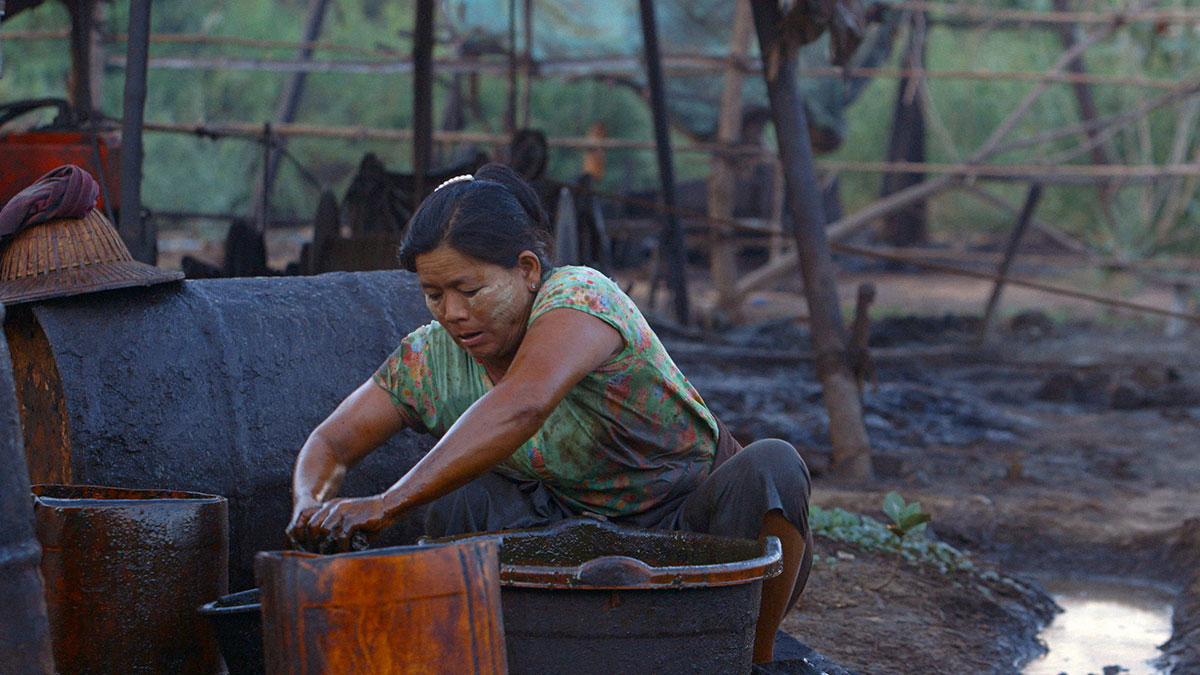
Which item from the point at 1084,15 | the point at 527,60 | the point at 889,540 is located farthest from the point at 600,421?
the point at 1084,15

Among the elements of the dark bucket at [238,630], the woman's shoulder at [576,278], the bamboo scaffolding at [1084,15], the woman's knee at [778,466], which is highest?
the bamboo scaffolding at [1084,15]

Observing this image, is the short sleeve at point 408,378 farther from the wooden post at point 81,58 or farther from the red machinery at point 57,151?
the wooden post at point 81,58

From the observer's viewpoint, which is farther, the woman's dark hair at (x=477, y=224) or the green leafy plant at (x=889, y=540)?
the green leafy plant at (x=889, y=540)

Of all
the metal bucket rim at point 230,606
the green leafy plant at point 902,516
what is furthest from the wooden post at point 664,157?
the metal bucket rim at point 230,606

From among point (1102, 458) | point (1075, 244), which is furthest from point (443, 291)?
point (1075, 244)

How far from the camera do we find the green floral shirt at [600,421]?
2.54m

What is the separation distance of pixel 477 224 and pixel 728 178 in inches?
320

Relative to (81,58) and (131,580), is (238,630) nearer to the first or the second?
(131,580)

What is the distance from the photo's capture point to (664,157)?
7.79 meters

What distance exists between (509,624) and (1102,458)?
5.24 m

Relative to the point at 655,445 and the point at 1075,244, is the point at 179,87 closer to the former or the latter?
the point at 1075,244

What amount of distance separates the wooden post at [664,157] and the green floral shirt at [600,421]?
169 inches

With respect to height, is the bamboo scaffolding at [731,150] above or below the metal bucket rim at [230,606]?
above

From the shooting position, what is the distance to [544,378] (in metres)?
2.22
